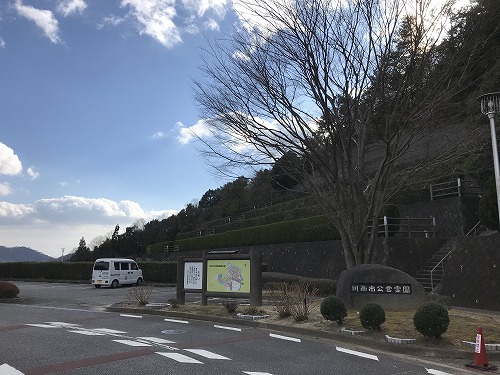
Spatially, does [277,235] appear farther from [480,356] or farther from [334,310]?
[480,356]

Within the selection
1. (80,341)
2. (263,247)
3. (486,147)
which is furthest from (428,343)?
(263,247)

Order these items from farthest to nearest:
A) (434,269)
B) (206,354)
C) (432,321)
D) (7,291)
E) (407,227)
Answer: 1. (407,227)
2. (7,291)
3. (434,269)
4. (432,321)
5. (206,354)

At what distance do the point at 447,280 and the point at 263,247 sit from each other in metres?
18.5

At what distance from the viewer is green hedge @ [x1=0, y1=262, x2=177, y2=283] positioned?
105 feet

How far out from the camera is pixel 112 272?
93.7 feet

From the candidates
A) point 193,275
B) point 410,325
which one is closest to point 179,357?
point 410,325

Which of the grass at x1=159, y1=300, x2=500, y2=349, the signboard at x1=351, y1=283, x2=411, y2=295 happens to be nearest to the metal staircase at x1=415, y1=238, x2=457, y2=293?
the grass at x1=159, y1=300, x2=500, y2=349

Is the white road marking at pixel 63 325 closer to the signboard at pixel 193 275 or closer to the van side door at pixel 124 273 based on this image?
the signboard at pixel 193 275

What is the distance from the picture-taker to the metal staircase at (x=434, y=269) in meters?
17.3

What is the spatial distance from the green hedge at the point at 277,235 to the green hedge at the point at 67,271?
6868mm

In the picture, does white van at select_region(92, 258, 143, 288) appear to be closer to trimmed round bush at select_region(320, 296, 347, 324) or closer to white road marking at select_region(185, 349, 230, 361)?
trimmed round bush at select_region(320, 296, 347, 324)

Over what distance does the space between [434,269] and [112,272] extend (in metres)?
19.6

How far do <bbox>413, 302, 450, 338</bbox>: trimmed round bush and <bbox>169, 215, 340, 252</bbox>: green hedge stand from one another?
15.3 m

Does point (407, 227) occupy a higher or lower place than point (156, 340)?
higher
